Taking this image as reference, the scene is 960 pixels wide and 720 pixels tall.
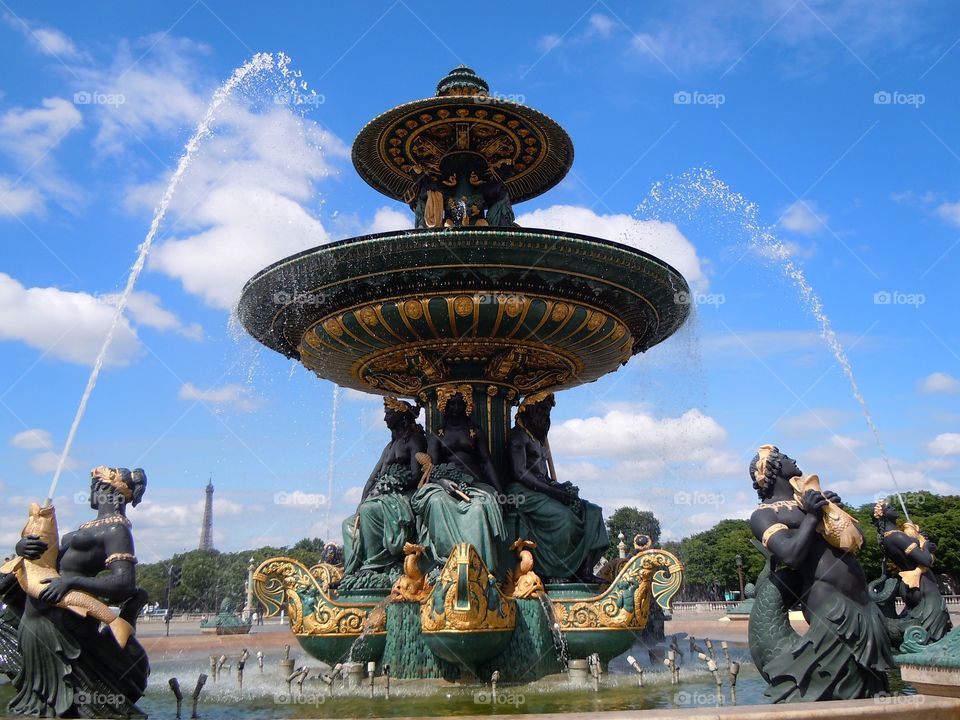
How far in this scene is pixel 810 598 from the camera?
5.62 m

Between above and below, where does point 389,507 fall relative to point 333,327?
below

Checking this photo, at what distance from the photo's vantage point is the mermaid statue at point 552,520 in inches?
413

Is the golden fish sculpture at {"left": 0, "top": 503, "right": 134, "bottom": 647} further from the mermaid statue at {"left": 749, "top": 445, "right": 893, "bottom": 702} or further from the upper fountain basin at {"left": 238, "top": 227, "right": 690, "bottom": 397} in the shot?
the upper fountain basin at {"left": 238, "top": 227, "right": 690, "bottom": 397}

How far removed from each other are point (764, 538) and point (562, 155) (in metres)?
9.07

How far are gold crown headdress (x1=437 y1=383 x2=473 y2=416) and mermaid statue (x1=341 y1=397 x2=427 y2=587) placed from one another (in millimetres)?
612

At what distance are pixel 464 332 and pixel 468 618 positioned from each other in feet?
12.1

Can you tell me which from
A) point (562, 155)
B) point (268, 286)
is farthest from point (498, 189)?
point (268, 286)

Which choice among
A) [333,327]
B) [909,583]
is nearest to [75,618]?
[333,327]

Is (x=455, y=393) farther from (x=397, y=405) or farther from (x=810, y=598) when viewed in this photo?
(x=810, y=598)

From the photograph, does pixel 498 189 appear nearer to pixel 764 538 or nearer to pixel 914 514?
pixel 764 538

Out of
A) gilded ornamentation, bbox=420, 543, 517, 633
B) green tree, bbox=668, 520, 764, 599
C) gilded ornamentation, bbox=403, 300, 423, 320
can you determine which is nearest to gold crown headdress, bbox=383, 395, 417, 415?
gilded ornamentation, bbox=403, 300, 423, 320

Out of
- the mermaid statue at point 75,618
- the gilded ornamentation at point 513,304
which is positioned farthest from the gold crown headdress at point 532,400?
the mermaid statue at point 75,618

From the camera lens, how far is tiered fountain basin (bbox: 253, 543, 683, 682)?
8.53 meters

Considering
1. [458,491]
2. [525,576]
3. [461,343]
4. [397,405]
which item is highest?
[461,343]
